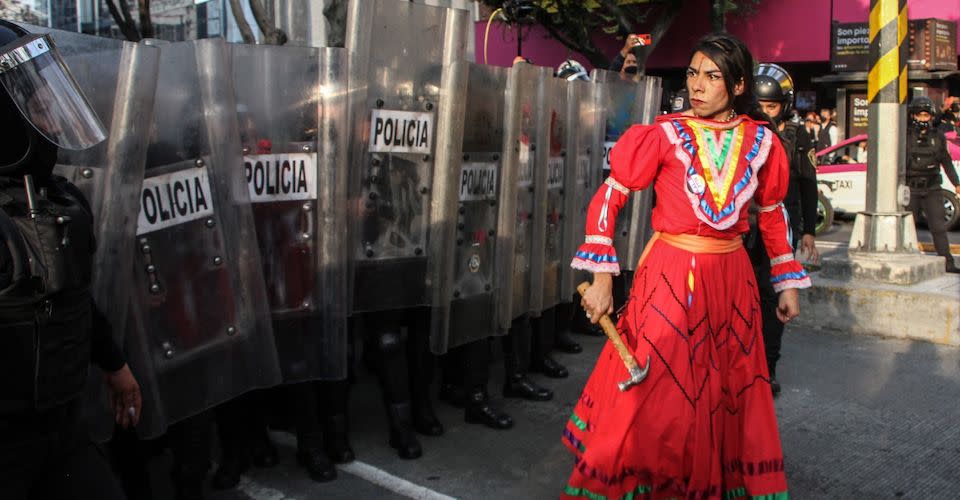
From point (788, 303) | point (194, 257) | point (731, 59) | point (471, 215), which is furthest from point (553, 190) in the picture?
point (194, 257)

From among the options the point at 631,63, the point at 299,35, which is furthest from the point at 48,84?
the point at 299,35

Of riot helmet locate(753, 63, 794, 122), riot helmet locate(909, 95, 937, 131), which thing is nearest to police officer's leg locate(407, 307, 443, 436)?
riot helmet locate(753, 63, 794, 122)

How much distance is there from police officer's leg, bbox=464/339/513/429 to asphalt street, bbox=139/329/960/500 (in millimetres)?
52

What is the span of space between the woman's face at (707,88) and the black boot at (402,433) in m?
1.95

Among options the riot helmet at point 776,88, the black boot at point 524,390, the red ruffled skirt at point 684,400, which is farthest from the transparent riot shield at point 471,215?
the riot helmet at point 776,88

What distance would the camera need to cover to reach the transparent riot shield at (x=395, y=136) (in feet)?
12.5

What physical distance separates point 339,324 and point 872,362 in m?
3.92

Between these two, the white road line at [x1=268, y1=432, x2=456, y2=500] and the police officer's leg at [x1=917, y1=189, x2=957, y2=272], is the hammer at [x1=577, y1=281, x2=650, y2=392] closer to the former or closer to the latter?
the white road line at [x1=268, y1=432, x2=456, y2=500]

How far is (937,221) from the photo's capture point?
9.12 m

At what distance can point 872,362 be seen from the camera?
6156mm

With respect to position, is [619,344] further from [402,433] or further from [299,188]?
[402,433]

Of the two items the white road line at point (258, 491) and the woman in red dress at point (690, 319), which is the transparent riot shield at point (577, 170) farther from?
the white road line at point (258, 491)

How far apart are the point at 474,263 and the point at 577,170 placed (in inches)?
45.2

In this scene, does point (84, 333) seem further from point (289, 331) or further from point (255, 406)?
point (255, 406)
